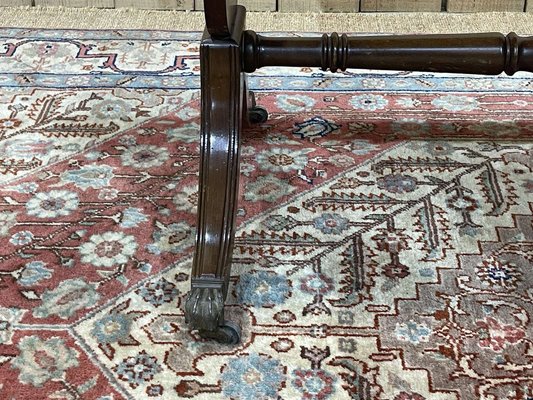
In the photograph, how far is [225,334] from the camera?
131cm

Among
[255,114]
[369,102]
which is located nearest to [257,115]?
[255,114]

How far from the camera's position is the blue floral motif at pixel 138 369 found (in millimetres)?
1252

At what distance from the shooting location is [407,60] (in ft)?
5.29

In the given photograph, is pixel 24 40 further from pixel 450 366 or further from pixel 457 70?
pixel 450 366

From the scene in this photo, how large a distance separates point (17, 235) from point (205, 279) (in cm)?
41

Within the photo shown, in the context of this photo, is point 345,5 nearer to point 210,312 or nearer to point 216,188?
point 216,188

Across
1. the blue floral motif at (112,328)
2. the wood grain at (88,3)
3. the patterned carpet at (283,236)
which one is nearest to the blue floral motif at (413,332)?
the patterned carpet at (283,236)

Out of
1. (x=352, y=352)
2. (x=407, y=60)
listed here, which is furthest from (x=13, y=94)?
(x=352, y=352)

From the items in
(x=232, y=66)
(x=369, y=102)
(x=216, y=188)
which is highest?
(x=232, y=66)

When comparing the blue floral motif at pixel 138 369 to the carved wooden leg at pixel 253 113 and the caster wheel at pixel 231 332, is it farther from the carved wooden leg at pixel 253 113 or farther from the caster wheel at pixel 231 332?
the carved wooden leg at pixel 253 113

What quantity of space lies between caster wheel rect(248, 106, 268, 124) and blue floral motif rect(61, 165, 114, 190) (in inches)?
12.9

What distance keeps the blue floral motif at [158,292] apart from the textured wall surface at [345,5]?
1.31 m

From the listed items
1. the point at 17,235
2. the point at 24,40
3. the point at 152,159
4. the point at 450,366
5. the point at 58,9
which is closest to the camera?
the point at 450,366

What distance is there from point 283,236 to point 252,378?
360mm
